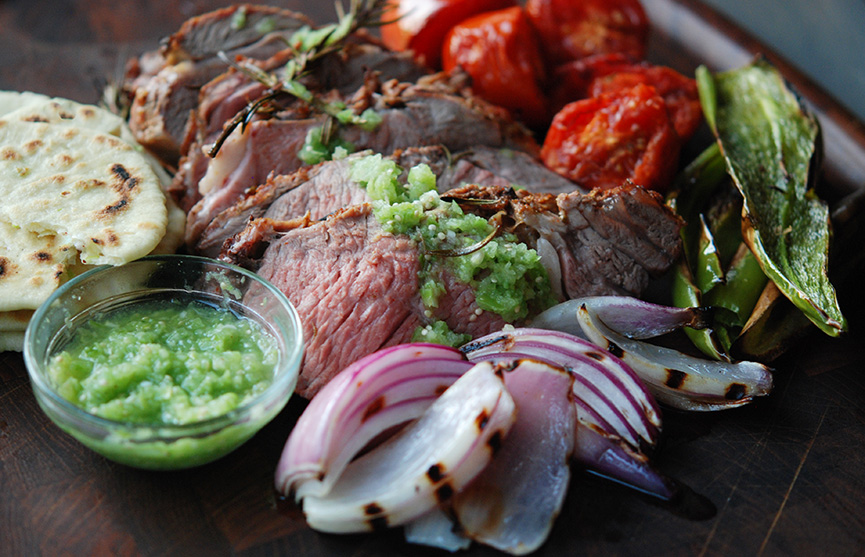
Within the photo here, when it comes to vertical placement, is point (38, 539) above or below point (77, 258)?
below

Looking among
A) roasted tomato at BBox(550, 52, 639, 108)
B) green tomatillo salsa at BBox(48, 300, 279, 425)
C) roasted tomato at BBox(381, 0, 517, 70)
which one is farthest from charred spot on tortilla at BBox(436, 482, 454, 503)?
roasted tomato at BBox(381, 0, 517, 70)

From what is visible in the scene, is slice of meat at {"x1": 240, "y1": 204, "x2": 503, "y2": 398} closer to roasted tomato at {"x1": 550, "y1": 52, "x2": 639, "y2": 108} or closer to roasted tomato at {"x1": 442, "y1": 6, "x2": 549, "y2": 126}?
roasted tomato at {"x1": 442, "y1": 6, "x2": 549, "y2": 126}

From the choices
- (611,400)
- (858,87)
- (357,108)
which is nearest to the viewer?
(611,400)

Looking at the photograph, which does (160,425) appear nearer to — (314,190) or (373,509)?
(373,509)

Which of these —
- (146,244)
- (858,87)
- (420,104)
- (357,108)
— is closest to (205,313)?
(146,244)

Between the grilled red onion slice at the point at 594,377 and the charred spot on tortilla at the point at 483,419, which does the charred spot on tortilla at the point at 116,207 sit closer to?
the grilled red onion slice at the point at 594,377

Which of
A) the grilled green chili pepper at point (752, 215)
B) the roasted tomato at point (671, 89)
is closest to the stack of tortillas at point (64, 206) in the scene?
the grilled green chili pepper at point (752, 215)

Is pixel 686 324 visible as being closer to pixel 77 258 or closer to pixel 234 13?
pixel 77 258
